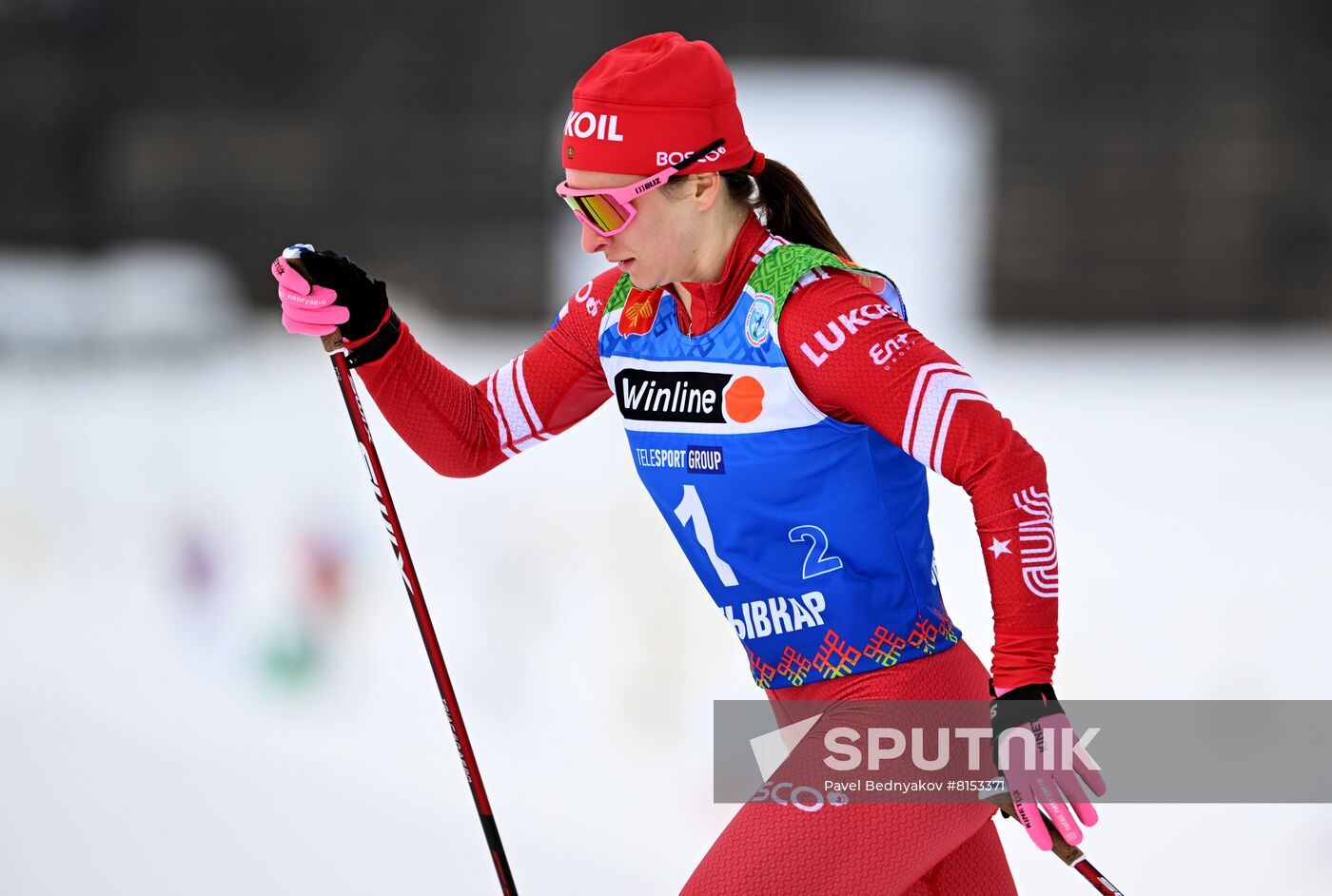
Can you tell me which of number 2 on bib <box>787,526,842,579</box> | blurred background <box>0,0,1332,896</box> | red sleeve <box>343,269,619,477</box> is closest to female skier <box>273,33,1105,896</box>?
number 2 on bib <box>787,526,842,579</box>

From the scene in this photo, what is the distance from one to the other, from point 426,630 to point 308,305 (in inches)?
15.8

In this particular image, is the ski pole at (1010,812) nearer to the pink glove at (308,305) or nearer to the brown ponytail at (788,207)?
the brown ponytail at (788,207)

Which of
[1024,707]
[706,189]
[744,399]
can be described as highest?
[706,189]

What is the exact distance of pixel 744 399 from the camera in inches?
59.8

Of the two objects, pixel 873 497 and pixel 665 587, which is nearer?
pixel 873 497

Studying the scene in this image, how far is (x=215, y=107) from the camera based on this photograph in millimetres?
11242

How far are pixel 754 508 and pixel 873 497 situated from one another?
0.12 m

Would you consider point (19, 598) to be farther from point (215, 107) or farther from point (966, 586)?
point (215, 107)

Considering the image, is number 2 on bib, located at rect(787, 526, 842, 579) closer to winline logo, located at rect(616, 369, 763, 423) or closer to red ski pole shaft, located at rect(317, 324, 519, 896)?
winline logo, located at rect(616, 369, 763, 423)

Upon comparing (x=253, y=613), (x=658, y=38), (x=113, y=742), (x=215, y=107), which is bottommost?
(x=113, y=742)

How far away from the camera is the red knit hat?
1.54m

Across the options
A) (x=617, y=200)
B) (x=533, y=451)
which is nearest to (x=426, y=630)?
(x=617, y=200)

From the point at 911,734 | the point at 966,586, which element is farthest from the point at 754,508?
the point at 966,586

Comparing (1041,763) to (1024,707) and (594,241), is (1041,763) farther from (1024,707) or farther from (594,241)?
(594,241)
